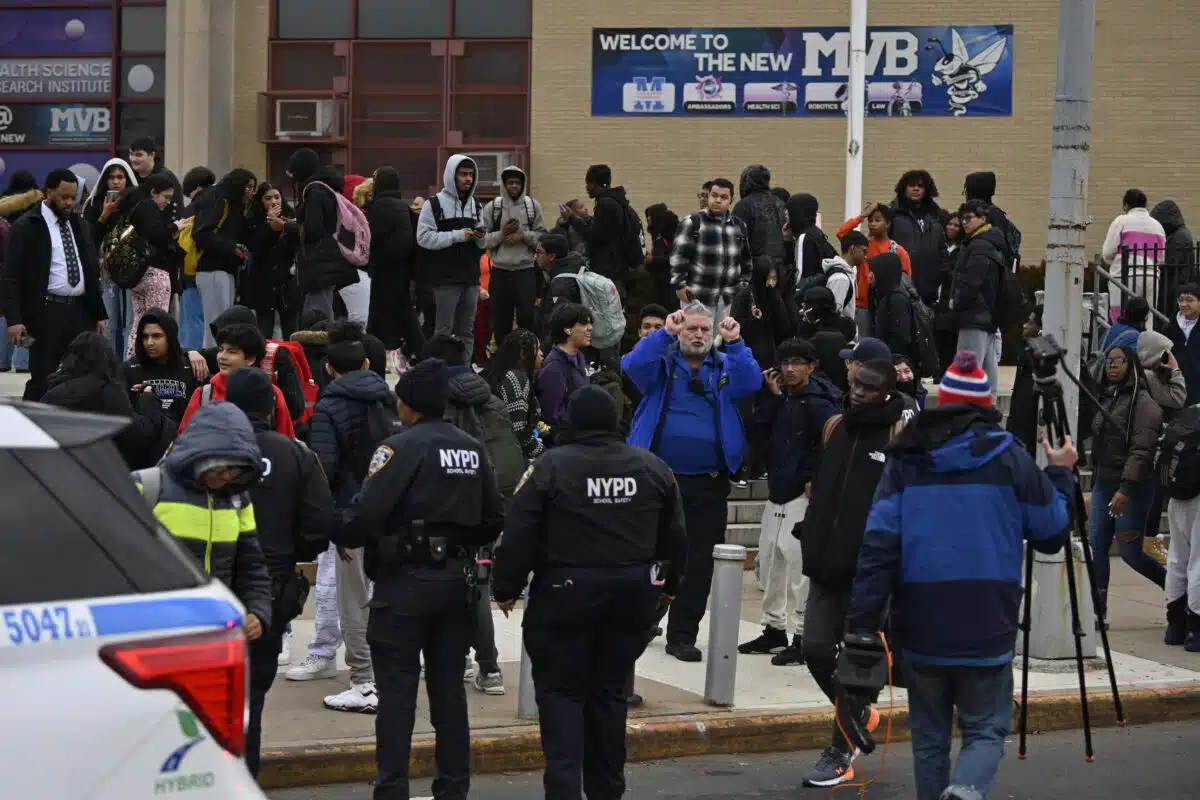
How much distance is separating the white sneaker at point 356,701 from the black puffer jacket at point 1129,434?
17.2ft

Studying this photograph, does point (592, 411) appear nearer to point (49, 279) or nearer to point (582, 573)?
point (582, 573)

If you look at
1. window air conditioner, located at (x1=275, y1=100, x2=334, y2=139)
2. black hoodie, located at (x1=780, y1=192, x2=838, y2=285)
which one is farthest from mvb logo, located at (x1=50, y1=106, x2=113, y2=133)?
black hoodie, located at (x1=780, y1=192, x2=838, y2=285)

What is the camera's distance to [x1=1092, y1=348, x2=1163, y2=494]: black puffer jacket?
12.3 m

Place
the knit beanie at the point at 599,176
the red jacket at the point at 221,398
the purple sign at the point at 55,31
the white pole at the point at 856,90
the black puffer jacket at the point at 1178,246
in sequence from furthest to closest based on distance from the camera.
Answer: the purple sign at the point at 55,31, the white pole at the point at 856,90, the black puffer jacket at the point at 1178,246, the knit beanie at the point at 599,176, the red jacket at the point at 221,398

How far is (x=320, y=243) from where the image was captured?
48.2ft

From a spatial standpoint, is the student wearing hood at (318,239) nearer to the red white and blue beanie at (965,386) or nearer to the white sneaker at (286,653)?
the white sneaker at (286,653)

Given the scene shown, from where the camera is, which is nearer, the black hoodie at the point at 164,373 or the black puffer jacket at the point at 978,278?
the black hoodie at the point at 164,373

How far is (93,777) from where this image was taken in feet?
12.6

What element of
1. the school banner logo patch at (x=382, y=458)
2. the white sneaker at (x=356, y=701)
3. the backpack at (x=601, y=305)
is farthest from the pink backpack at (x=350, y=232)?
the school banner logo patch at (x=382, y=458)

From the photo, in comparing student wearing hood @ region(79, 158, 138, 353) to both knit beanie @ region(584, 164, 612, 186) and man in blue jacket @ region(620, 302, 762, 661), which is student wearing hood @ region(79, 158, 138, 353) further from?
man in blue jacket @ region(620, 302, 762, 661)

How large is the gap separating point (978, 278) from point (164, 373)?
7.09 meters

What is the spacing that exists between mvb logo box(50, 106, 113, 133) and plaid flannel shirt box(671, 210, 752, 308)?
13624 mm

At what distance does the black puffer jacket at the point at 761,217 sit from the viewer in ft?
52.1

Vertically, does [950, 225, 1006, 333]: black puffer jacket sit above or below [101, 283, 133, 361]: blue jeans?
above
